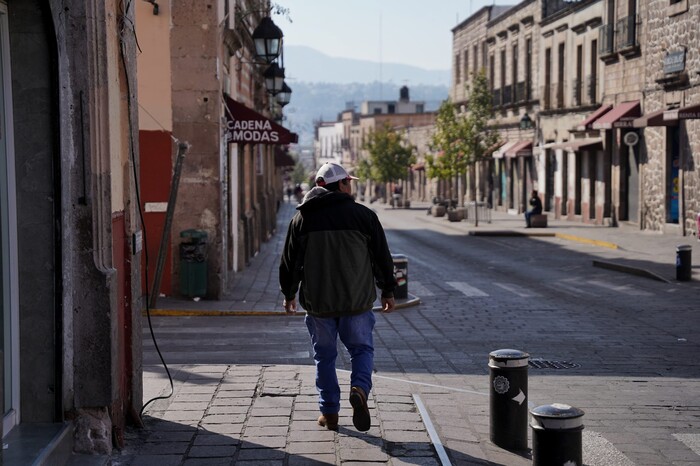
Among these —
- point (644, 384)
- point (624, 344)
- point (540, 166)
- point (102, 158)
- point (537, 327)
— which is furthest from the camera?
point (540, 166)

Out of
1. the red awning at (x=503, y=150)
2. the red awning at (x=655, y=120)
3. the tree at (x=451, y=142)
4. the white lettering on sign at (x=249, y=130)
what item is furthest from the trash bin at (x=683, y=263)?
the red awning at (x=503, y=150)

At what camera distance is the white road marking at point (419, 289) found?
1820 centimetres

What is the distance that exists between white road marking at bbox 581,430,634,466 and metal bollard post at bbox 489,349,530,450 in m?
0.43

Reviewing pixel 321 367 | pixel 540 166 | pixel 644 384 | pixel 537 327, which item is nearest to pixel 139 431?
pixel 321 367

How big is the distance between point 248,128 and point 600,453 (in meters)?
12.5

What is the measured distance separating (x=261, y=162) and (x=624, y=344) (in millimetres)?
20647

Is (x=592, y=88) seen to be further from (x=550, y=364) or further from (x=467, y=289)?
(x=550, y=364)

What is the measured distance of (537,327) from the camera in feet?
44.8

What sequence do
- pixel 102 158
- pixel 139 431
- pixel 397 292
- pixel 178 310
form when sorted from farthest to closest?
pixel 397 292
pixel 178 310
pixel 139 431
pixel 102 158

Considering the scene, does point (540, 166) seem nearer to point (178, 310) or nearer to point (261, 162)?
point (261, 162)

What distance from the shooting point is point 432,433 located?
7.29 metres

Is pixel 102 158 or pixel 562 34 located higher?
pixel 562 34

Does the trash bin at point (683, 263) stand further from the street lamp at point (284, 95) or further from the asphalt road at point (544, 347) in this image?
the street lamp at point (284, 95)

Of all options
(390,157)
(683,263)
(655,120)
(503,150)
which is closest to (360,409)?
(683,263)
